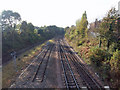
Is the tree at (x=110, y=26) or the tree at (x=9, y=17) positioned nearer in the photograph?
the tree at (x=110, y=26)

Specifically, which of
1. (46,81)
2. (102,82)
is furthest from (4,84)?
(102,82)

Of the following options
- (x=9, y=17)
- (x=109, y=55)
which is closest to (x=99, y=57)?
(x=109, y=55)

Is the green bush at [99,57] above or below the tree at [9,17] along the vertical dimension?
Answer: below

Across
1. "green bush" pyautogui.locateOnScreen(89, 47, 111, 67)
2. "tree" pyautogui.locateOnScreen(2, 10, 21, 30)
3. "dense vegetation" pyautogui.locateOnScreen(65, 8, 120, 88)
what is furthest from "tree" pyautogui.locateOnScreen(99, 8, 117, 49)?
"tree" pyautogui.locateOnScreen(2, 10, 21, 30)

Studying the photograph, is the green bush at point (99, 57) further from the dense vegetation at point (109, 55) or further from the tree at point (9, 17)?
the tree at point (9, 17)

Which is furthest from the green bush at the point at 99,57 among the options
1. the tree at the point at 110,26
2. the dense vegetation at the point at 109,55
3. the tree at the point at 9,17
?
the tree at the point at 9,17

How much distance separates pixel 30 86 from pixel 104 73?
325 inches

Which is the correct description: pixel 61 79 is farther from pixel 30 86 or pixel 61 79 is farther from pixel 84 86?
pixel 30 86

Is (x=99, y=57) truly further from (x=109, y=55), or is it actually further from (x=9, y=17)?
(x=9, y=17)

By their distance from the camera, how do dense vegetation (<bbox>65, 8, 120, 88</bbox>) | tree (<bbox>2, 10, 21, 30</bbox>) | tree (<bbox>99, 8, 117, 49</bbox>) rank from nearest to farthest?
1. dense vegetation (<bbox>65, 8, 120, 88</bbox>)
2. tree (<bbox>99, 8, 117, 49</bbox>)
3. tree (<bbox>2, 10, 21, 30</bbox>)

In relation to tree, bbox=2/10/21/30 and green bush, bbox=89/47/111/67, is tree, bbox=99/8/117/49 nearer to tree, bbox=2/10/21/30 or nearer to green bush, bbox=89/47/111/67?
green bush, bbox=89/47/111/67

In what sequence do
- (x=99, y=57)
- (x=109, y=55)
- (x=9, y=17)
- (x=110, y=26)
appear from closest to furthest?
(x=109, y=55) < (x=99, y=57) < (x=110, y=26) < (x=9, y=17)

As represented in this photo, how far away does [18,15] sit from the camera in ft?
112

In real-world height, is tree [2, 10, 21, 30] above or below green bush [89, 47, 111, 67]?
above
